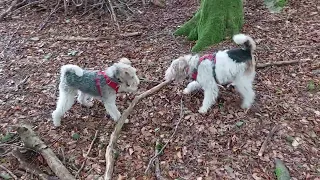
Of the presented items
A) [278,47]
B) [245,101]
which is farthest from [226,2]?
[245,101]

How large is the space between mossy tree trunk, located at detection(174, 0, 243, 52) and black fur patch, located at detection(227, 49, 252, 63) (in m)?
1.94

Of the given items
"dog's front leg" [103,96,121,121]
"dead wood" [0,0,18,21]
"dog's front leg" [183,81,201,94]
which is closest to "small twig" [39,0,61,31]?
"dead wood" [0,0,18,21]

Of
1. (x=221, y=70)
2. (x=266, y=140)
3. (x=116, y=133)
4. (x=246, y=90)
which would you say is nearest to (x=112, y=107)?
(x=116, y=133)

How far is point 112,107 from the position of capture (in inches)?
216

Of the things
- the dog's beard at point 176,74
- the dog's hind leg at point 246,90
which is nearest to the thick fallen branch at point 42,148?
the dog's beard at point 176,74

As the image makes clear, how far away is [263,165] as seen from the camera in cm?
476

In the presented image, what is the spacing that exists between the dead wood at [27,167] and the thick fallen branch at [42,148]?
16cm

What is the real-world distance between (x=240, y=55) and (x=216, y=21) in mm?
2299

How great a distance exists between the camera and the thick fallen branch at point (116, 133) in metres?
4.65

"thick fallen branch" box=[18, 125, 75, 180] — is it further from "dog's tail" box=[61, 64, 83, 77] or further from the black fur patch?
the black fur patch

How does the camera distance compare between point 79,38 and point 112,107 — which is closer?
point 112,107

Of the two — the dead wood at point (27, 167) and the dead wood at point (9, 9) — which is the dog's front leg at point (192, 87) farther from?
the dead wood at point (9, 9)

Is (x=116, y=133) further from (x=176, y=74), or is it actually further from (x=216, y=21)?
(x=216, y=21)

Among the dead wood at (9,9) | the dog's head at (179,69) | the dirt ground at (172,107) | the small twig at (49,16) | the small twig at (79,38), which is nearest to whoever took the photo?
the dirt ground at (172,107)
